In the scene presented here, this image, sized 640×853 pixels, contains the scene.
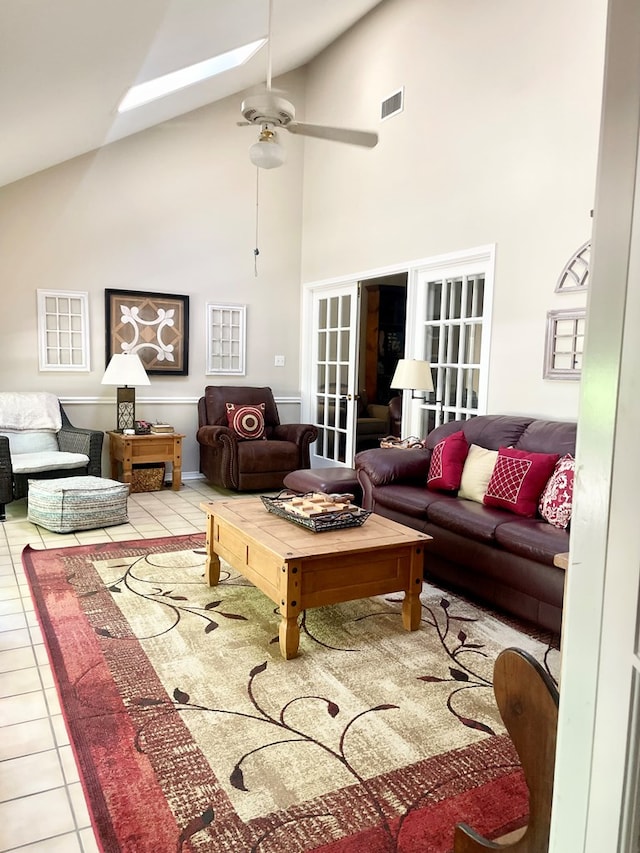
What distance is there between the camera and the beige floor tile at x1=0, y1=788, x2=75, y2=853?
1.54 m

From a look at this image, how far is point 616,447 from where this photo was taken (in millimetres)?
630

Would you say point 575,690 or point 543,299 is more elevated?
point 543,299

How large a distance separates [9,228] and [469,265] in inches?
156

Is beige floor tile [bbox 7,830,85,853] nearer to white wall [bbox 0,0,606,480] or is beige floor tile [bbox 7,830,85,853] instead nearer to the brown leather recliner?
white wall [bbox 0,0,606,480]

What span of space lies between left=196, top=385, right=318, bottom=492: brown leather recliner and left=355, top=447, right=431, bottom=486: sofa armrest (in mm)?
1704

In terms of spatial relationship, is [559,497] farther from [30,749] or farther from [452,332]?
[30,749]

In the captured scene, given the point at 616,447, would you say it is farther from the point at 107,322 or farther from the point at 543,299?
the point at 107,322

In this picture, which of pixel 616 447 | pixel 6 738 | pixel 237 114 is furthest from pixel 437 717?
pixel 237 114

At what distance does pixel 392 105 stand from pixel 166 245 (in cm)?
248

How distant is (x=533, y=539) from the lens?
109 inches

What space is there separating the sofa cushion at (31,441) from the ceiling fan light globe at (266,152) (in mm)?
3104

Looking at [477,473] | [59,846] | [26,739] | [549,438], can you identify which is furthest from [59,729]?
[549,438]

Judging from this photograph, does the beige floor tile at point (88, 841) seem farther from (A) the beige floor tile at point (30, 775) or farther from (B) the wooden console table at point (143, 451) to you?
(B) the wooden console table at point (143, 451)

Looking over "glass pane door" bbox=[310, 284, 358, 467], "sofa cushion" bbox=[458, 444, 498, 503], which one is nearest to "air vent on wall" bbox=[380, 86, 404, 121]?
"glass pane door" bbox=[310, 284, 358, 467]
